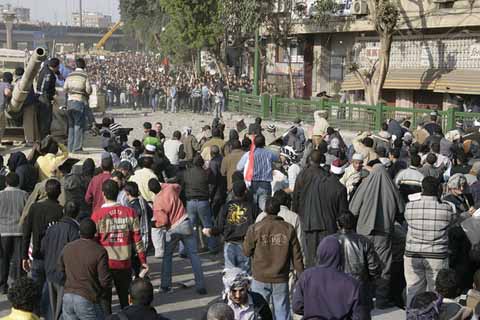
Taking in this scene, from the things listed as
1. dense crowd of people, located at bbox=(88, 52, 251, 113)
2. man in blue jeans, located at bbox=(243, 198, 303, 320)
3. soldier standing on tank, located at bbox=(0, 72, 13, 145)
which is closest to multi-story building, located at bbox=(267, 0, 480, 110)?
dense crowd of people, located at bbox=(88, 52, 251, 113)

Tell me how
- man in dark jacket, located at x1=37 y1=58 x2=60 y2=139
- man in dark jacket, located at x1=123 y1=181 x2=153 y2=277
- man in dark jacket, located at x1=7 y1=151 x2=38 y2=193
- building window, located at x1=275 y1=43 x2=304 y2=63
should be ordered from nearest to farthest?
man in dark jacket, located at x1=123 y1=181 x2=153 y2=277 < man in dark jacket, located at x1=7 y1=151 x2=38 y2=193 < man in dark jacket, located at x1=37 y1=58 x2=60 y2=139 < building window, located at x1=275 y1=43 x2=304 y2=63

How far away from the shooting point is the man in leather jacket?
751 cm

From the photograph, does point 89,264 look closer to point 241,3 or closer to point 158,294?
point 158,294

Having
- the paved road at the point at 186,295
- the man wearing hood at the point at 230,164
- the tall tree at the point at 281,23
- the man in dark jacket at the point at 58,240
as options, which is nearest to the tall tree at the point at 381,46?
the tall tree at the point at 281,23

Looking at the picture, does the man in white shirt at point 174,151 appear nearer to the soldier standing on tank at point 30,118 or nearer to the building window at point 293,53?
the soldier standing on tank at point 30,118

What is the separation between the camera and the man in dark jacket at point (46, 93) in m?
14.9

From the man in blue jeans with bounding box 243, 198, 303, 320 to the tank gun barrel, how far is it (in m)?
7.04

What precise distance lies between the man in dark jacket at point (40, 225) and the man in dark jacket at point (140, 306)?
9.27 feet

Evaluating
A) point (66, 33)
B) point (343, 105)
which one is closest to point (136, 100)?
point (343, 105)

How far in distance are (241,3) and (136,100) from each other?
663 cm

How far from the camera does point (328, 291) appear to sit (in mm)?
5852

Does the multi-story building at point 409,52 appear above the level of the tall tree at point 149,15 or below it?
below

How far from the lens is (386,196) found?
909 cm

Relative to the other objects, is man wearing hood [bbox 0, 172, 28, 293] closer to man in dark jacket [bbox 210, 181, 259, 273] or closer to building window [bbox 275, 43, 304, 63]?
man in dark jacket [bbox 210, 181, 259, 273]
